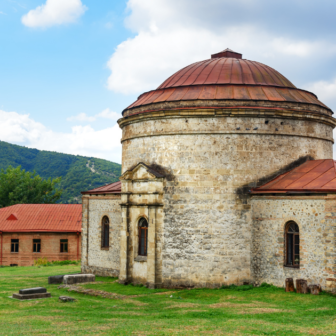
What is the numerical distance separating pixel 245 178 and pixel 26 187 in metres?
41.1

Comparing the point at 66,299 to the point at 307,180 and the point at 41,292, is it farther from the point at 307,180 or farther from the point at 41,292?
the point at 307,180

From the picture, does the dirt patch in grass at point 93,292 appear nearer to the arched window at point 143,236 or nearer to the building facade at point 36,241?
the arched window at point 143,236

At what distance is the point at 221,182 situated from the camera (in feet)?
61.9

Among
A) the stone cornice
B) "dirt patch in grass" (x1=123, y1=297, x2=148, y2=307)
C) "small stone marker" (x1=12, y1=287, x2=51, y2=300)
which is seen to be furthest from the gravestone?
"small stone marker" (x1=12, y1=287, x2=51, y2=300)

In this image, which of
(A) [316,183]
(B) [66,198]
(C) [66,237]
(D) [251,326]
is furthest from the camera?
(B) [66,198]

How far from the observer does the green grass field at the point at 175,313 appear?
11.8 meters

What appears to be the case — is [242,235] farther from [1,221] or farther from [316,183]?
[1,221]

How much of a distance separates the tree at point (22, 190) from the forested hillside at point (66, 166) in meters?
26.8

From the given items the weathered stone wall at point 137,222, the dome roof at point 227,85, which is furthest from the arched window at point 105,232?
the dome roof at point 227,85

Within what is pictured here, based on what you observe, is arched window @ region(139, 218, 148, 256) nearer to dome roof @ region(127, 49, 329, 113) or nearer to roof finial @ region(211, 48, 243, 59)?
dome roof @ region(127, 49, 329, 113)

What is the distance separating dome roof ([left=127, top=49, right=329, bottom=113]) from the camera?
64.6ft

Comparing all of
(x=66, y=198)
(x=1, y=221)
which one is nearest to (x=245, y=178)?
(x=1, y=221)

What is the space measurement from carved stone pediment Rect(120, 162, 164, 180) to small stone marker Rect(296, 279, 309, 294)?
7.08 metres

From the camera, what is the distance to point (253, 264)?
1855 cm
